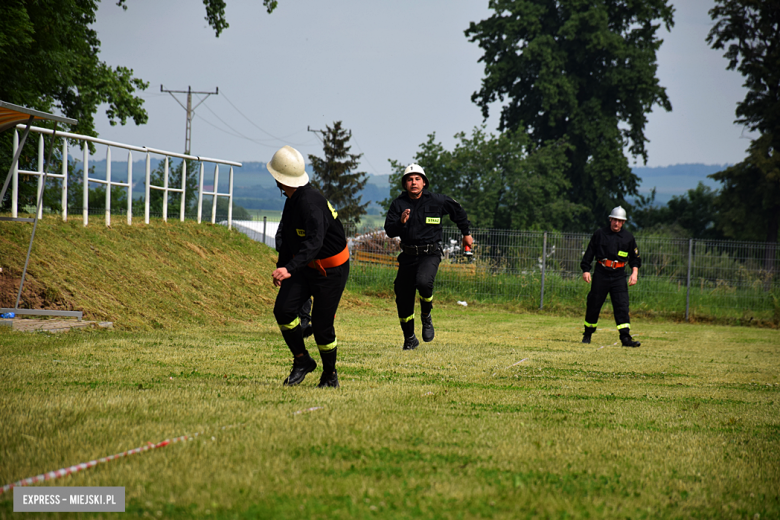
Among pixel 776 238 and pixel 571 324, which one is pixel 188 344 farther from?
pixel 776 238

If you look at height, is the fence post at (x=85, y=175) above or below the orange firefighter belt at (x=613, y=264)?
above

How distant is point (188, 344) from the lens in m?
8.52

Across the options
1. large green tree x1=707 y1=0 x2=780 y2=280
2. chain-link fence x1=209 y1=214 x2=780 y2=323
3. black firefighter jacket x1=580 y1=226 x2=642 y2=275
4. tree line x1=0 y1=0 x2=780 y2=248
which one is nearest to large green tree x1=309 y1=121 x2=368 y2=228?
tree line x1=0 y1=0 x2=780 y2=248

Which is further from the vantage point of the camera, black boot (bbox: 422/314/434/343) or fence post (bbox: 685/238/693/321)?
fence post (bbox: 685/238/693/321)

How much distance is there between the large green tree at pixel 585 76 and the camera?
39281 mm

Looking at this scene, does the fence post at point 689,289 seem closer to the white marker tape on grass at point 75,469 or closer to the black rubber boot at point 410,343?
the black rubber boot at point 410,343

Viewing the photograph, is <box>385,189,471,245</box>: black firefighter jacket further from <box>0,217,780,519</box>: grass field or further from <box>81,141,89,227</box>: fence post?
<box>81,141,89,227</box>: fence post

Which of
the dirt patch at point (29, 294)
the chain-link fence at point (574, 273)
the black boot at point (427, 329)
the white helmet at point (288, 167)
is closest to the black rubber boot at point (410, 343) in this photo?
the black boot at point (427, 329)

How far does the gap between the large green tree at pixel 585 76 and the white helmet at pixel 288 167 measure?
3651 centimetres

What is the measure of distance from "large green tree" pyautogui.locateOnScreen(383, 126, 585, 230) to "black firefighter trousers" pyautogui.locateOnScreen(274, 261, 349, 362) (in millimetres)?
34283

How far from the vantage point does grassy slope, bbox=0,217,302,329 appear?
1019 centimetres

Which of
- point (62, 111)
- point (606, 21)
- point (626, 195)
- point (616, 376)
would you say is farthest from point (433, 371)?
point (626, 195)

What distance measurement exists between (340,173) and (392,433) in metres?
68.0

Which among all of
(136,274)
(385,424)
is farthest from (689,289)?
(385,424)
